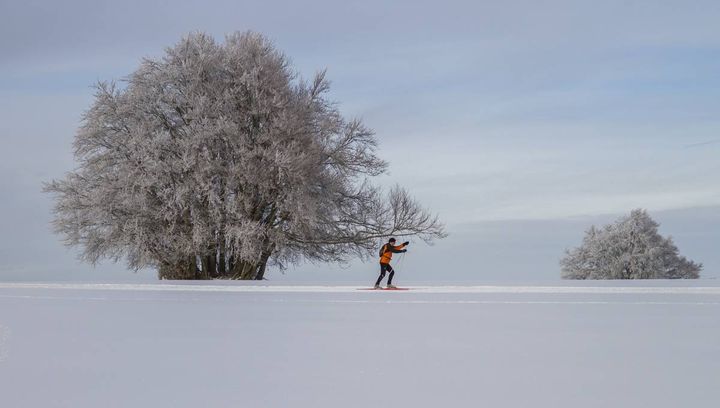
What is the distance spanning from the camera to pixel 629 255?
45.0m

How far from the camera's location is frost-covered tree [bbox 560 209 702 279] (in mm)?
44875

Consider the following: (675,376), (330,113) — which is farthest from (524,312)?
(330,113)

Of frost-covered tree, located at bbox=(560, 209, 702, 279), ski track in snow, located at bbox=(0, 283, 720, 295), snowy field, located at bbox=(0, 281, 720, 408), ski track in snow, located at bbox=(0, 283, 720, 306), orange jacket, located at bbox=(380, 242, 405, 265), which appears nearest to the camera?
snowy field, located at bbox=(0, 281, 720, 408)

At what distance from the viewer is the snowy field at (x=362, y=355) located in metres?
5.63

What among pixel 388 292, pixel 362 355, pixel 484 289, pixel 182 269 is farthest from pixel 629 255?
pixel 362 355

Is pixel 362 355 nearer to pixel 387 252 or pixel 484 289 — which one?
pixel 387 252

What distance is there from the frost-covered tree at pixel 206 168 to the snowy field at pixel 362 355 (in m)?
12.1

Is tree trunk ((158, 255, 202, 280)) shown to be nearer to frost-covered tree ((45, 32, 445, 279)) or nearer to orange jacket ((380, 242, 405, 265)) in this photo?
frost-covered tree ((45, 32, 445, 279))

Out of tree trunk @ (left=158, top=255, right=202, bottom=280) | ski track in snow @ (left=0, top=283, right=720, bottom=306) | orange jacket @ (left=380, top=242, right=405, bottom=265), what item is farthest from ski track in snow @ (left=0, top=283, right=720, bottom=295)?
tree trunk @ (left=158, top=255, right=202, bottom=280)

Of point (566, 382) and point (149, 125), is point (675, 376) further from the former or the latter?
point (149, 125)

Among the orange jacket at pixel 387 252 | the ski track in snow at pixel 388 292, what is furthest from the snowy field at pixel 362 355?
the orange jacket at pixel 387 252

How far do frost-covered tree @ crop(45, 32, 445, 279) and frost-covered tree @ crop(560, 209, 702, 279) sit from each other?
21582 mm

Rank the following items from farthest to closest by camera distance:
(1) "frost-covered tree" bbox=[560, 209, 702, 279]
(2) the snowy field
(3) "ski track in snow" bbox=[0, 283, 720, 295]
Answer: (1) "frost-covered tree" bbox=[560, 209, 702, 279], (3) "ski track in snow" bbox=[0, 283, 720, 295], (2) the snowy field

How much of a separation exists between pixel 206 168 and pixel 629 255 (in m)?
27.6
